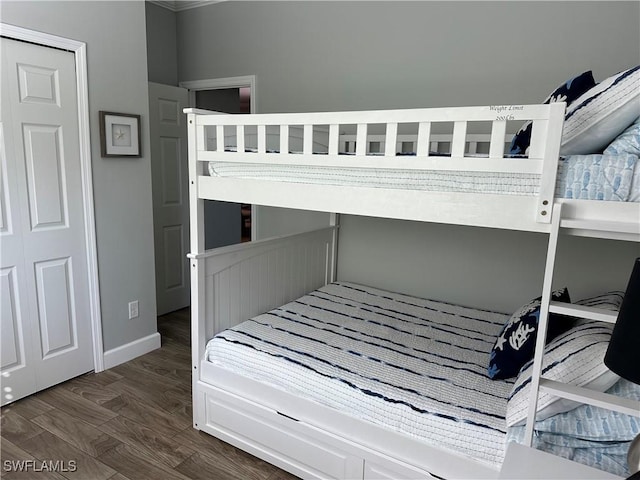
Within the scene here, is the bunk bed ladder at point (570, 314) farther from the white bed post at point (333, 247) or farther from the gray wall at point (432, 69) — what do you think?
the white bed post at point (333, 247)

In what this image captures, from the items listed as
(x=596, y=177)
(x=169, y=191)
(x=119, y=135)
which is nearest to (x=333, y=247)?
(x=169, y=191)

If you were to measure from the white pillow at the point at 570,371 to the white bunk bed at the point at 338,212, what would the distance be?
102 millimetres

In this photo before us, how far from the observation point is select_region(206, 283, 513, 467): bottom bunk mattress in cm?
149

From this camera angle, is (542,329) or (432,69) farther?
(432,69)

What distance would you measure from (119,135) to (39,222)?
2.19ft

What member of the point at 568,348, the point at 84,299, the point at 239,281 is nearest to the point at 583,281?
the point at 568,348

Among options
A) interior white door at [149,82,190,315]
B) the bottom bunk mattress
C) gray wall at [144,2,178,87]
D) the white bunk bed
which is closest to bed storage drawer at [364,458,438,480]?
the white bunk bed

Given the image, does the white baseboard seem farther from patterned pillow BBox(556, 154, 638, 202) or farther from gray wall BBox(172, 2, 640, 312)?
patterned pillow BBox(556, 154, 638, 202)

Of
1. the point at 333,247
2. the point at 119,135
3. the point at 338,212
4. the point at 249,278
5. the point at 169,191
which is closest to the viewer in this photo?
the point at 338,212

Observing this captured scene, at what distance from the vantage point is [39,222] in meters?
2.26

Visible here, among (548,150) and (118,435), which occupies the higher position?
(548,150)

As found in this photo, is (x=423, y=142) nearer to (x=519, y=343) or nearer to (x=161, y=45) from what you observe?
(x=519, y=343)

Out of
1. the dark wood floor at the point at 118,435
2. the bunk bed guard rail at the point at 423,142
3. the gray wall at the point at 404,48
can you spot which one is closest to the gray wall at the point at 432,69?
the gray wall at the point at 404,48

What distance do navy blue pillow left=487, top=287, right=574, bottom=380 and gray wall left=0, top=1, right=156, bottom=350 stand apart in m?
2.20
